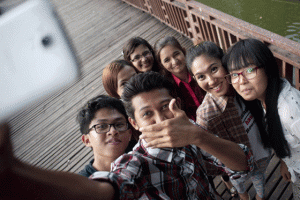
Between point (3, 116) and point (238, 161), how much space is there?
1.11 metres

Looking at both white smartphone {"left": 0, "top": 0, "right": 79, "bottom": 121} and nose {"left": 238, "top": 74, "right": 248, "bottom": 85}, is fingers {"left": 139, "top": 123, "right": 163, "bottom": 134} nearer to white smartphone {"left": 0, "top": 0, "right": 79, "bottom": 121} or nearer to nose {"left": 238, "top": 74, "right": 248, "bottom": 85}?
white smartphone {"left": 0, "top": 0, "right": 79, "bottom": 121}

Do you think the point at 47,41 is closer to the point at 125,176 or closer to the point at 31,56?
the point at 31,56

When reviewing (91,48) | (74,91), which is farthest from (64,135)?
(91,48)

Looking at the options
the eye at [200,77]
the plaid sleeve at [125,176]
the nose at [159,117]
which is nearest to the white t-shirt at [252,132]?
the eye at [200,77]

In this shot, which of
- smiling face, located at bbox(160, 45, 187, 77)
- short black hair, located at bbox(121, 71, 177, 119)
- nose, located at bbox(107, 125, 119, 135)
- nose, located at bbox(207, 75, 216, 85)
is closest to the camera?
short black hair, located at bbox(121, 71, 177, 119)

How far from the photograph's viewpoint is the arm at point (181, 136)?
93 centimetres

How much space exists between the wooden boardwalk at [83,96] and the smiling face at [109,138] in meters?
0.30

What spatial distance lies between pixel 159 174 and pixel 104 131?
0.72 m

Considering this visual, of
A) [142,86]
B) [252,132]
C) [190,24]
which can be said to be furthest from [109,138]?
[190,24]

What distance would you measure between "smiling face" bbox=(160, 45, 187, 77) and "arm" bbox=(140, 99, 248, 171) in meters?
1.37

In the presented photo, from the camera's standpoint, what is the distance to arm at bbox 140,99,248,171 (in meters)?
0.93

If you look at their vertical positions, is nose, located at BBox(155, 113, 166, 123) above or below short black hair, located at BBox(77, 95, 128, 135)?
above

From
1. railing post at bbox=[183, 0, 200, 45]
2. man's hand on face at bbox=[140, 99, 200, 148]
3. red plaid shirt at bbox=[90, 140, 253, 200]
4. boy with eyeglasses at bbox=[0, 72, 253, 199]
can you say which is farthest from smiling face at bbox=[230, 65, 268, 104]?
railing post at bbox=[183, 0, 200, 45]

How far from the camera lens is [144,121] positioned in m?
1.15
